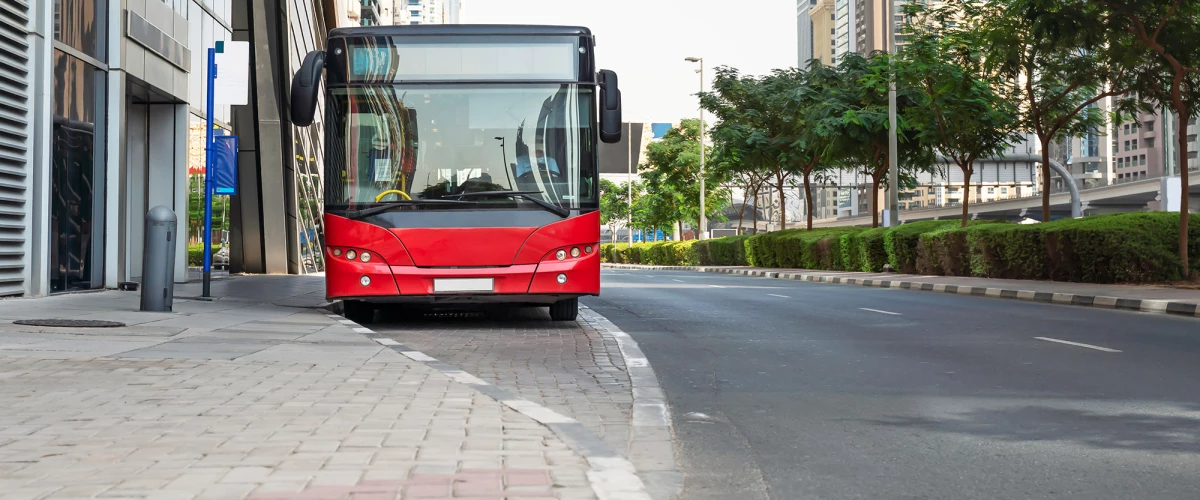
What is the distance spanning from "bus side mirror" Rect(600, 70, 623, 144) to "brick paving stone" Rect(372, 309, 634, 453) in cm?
186

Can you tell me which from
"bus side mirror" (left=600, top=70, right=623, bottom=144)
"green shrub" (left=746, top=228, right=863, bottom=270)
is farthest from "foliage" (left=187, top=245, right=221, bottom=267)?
"green shrub" (left=746, top=228, right=863, bottom=270)

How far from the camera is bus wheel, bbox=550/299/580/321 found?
13164 millimetres

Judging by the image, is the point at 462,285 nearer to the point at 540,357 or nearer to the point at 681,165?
the point at 540,357

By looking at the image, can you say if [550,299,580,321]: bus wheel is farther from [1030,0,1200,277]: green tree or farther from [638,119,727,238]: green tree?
[638,119,727,238]: green tree

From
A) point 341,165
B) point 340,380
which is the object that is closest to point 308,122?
point 341,165

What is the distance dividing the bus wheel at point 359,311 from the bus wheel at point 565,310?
1.91 meters

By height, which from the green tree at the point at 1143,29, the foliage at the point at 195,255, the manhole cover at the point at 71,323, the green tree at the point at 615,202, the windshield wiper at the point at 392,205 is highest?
the green tree at the point at 615,202

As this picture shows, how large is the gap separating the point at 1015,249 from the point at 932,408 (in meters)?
18.9

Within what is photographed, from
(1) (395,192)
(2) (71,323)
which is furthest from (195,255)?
(2) (71,323)

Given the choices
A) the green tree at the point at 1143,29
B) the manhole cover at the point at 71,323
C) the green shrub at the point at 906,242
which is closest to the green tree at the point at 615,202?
the green shrub at the point at 906,242

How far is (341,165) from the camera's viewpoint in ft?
40.2

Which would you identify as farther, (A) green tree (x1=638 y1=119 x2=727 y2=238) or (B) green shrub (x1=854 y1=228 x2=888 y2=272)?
(A) green tree (x1=638 y1=119 x2=727 y2=238)

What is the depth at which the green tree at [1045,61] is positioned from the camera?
67.2 ft

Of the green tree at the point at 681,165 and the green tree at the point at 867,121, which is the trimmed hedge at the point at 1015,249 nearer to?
the green tree at the point at 867,121
